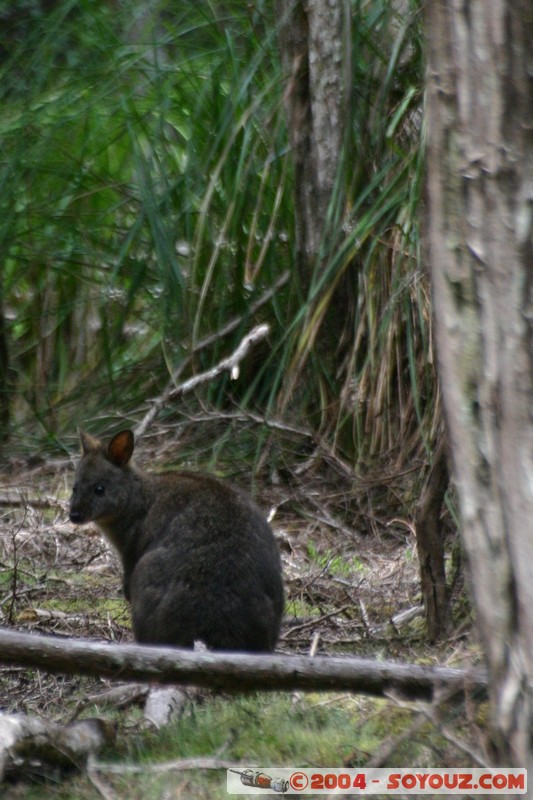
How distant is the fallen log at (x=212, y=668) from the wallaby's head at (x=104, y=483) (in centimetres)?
186

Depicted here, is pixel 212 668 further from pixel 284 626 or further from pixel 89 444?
pixel 89 444

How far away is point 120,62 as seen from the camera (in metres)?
6.82

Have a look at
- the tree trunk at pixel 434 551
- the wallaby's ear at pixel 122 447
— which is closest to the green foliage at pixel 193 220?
the tree trunk at pixel 434 551

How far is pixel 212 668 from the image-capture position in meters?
2.94

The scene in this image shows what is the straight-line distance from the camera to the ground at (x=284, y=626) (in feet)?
9.36

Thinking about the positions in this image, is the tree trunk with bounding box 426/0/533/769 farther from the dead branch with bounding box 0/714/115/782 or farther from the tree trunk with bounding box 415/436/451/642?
the tree trunk with bounding box 415/436/451/642

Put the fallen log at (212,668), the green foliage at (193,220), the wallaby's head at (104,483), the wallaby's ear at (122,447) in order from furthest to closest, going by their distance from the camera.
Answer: the green foliage at (193,220) < the wallaby's ear at (122,447) < the wallaby's head at (104,483) < the fallen log at (212,668)

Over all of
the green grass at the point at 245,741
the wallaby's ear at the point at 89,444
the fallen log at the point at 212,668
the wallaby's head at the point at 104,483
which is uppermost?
the wallaby's ear at the point at 89,444

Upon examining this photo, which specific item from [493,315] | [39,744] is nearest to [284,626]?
[39,744]

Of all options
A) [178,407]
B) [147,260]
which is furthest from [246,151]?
[178,407]

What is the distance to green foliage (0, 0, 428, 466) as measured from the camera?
5520 millimetres

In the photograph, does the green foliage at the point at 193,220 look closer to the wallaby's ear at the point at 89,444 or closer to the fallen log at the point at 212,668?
the wallaby's ear at the point at 89,444

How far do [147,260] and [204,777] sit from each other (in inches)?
161

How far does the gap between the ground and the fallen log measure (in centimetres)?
12
